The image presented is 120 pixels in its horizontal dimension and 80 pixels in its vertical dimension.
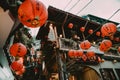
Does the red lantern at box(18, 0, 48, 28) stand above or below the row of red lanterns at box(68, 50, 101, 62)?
above

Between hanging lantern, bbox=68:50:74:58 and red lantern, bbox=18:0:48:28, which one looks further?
hanging lantern, bbox=68:50:74:58

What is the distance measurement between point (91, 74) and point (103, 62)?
2284mm

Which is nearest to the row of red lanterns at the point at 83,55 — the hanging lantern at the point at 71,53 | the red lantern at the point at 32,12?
the hanging lantern at the point at 71,53

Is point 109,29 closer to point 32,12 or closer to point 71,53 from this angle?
point 71,53

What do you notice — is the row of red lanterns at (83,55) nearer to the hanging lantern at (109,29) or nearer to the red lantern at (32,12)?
the hanging lantern at (109,29)

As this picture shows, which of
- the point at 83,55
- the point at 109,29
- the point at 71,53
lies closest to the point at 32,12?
the point at 109,29

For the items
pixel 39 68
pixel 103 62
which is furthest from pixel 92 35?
pixel 39 68

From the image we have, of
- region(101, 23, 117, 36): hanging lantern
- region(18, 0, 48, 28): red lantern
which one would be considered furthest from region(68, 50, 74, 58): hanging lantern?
region(18, 0, 48, 28): red lantern

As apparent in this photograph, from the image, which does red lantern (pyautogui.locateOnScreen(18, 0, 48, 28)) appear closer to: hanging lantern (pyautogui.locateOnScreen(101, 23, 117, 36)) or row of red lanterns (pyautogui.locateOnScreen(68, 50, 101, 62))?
hanging lantern (pyautogui.locateOnScreen(101, 23, 117, 36))

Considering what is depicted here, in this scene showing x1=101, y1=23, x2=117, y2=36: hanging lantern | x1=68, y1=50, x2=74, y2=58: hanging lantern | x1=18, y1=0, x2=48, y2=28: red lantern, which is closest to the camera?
x1=18, y1=0, x2=48, y2=28: red lantern

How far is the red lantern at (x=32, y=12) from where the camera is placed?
5.36 meters

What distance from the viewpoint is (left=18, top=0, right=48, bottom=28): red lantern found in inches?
211

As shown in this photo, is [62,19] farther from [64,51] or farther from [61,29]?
[64,51]

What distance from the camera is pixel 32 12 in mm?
5367
